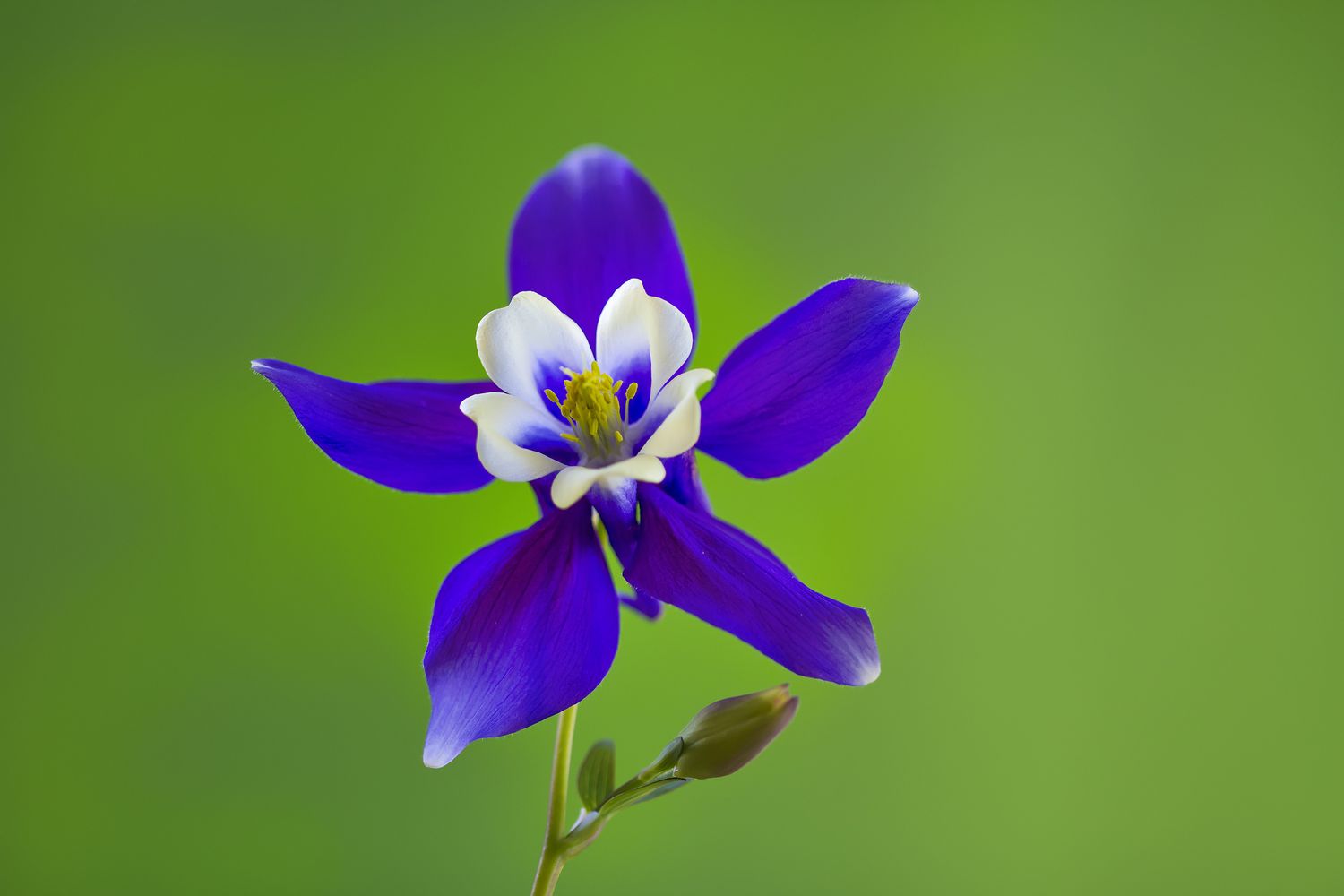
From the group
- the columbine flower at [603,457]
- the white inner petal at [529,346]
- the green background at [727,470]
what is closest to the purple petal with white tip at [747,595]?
the columbine flower at [603,457]

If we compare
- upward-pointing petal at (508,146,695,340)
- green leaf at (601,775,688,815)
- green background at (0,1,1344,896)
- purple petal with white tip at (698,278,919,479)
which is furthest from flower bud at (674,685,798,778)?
green background at (0,1,1344,896)

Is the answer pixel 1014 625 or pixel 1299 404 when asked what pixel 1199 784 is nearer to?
pixel 1014 625

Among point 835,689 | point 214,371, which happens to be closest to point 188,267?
point 214,371

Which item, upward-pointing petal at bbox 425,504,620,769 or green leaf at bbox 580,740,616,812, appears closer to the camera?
upward-pointing petal at bbox 425,504,620,769

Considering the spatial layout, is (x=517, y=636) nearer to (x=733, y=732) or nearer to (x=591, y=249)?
(x=733, y=732)

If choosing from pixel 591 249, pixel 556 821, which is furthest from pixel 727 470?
pixel 556 821

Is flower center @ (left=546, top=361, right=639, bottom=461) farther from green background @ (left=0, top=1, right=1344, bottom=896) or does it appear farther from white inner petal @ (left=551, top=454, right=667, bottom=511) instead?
green background @ (left=0, top=1, right=1344, bottom=896)

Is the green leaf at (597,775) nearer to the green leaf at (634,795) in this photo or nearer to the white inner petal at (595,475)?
the green leaf at (634,795)
